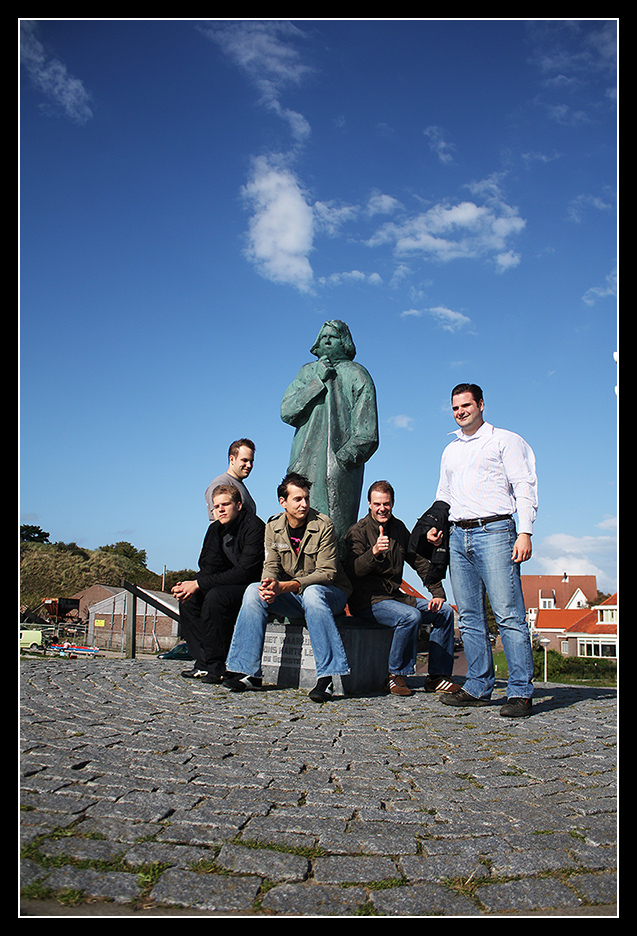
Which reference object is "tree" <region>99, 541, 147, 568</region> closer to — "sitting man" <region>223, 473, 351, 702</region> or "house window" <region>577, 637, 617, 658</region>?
"house window" <region>577, 637, 617, 658</region>

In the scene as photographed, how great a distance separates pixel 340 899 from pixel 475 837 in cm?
69

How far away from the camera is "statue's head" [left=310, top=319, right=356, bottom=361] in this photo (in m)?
7.23

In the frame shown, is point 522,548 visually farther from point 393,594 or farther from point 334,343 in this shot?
point 334,343

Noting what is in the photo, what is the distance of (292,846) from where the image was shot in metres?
2.06

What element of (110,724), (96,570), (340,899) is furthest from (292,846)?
(96,570)

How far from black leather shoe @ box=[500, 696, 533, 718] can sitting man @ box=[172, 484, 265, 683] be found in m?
2.22

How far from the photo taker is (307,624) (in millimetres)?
4801

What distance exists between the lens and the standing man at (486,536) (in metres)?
4.43

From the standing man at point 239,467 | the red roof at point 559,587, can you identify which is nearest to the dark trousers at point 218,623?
the standing man at point 239,467

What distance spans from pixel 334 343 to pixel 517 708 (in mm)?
4340

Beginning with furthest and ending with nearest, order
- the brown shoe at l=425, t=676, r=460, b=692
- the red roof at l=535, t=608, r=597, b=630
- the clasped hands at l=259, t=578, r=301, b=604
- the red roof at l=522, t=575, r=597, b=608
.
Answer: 1. the red roof at l=522, t=575, r=597, b=608
2. the red roof at l=535, t=608, r=597, b=630
3. the brown shoe at l=425, t=676, r=460, b=692
4. the clasped hands at l=259, t=578, r=301, b=604

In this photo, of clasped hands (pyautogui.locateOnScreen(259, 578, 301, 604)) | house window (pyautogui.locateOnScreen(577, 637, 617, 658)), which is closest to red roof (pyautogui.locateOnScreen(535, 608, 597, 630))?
house window (pyautogui.locateOnScreen(577, 637, 617, 658))

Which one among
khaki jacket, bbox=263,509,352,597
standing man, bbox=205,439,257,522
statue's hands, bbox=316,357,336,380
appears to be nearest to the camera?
khaki jacket, bbox=263,509,352,597

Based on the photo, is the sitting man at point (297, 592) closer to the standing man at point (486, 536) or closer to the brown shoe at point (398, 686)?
the brown shoe at point (398, 686)
